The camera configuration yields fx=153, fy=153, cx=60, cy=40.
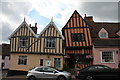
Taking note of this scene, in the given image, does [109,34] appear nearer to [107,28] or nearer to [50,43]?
[107,28]

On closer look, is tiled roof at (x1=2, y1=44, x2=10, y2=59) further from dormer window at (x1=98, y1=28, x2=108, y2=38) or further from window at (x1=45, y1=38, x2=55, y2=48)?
dormer window at (x1=98, y1=28, x2=108, y2=38)

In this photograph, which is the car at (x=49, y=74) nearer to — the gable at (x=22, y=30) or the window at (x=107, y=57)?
the window at (x=107, y=57)

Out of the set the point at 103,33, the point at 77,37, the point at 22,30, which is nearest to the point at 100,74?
the point at 77,37

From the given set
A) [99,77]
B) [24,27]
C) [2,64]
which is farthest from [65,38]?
[2,64]

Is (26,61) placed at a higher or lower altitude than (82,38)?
lower

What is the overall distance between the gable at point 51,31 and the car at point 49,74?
23.1 feet

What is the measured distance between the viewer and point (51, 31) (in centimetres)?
1997

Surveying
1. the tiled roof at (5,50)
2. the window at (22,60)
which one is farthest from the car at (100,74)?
the tiled roof at (5,50)

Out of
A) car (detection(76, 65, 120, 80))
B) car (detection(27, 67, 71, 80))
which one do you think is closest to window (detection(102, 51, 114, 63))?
car (detection(76, 65, 120, 80))

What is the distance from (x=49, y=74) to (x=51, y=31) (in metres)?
7.92

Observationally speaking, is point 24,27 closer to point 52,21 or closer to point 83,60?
point 52,21

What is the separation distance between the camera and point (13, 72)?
63.1 ft

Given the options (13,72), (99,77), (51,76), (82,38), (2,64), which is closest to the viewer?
(99,77)

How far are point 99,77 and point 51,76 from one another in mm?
3984
